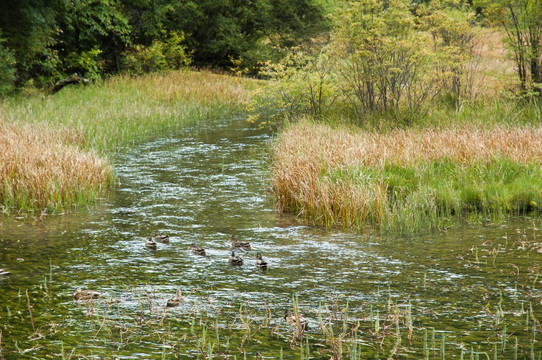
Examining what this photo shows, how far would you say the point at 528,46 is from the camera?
1772 cm

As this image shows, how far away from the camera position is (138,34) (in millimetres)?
39969

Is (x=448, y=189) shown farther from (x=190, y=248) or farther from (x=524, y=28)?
(x=524, y=28)

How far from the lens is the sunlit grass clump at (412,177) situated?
11125 mm

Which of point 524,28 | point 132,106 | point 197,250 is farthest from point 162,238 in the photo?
point 132,106

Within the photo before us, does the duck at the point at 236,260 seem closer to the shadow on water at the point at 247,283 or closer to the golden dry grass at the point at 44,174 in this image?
the shadow on water at the point at 247,283

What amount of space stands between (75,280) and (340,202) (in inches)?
197

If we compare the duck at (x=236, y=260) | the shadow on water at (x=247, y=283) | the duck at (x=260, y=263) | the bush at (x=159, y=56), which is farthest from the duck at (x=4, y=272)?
the bush at (x=159, y=56)

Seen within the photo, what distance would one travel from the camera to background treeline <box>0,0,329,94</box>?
970 inches

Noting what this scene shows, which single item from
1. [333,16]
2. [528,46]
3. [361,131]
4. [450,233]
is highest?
[333,16]

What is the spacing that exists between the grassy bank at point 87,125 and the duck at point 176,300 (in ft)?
18.8

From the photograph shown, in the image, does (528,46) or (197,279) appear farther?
(528,46)

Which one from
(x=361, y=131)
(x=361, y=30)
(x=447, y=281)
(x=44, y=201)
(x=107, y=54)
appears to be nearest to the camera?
(x=447, y=281)

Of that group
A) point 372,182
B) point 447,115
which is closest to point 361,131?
point 447,115

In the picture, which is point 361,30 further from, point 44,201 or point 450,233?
point 44,201
